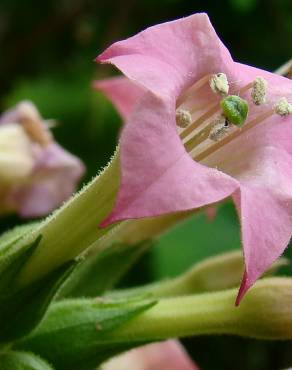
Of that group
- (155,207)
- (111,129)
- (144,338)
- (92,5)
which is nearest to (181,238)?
(111,129)

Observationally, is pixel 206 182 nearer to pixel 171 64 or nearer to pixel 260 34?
pixel 171 64

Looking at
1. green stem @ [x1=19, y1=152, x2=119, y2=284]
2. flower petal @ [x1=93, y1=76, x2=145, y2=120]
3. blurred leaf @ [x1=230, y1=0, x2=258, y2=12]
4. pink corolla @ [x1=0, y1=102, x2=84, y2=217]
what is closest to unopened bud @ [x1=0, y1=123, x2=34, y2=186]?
pink corolla @ [x1=0, y1=102, x2=84, y2=217]

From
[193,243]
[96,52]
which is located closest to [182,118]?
[193,243]

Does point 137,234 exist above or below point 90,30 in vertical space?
above

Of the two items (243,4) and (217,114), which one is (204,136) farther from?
(243,4)

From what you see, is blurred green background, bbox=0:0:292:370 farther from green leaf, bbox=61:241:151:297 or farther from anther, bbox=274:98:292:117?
anther, bbox=274:98:292:117

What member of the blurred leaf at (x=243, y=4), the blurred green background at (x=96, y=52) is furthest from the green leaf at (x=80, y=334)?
the blurred leaf at (x=243, y=4)
